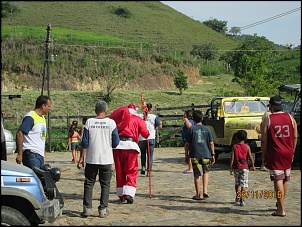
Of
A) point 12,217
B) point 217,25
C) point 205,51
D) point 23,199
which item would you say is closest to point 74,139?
point 23,199

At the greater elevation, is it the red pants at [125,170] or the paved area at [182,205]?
the red pants at [125,170]

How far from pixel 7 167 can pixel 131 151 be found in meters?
3.96

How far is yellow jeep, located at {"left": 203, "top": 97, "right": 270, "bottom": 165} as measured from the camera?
591 inches

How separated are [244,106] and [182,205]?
754cm

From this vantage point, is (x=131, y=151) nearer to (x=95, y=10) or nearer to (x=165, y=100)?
(x=165, y=100)

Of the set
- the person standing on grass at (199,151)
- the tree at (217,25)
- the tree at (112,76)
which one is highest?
the tree at (217,25)

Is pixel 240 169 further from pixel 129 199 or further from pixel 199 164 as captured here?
pixel 129 199

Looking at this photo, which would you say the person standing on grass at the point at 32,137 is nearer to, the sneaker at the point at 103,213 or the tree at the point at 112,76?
the sneaker at the point at 103,213

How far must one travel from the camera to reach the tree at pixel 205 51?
80519 mm

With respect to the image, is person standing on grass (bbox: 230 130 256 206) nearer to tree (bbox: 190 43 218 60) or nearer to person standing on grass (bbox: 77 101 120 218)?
person standing on grass (bbox: 77 101 120 218)

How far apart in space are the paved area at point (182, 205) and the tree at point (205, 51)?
220 ft

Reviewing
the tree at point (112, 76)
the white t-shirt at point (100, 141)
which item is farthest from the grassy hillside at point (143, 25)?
the white t-shirt at point (100, 141)

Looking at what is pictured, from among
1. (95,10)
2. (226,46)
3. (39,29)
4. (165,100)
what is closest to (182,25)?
(226,46)

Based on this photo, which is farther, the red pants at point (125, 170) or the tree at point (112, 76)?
the tree at point (112, 76)
